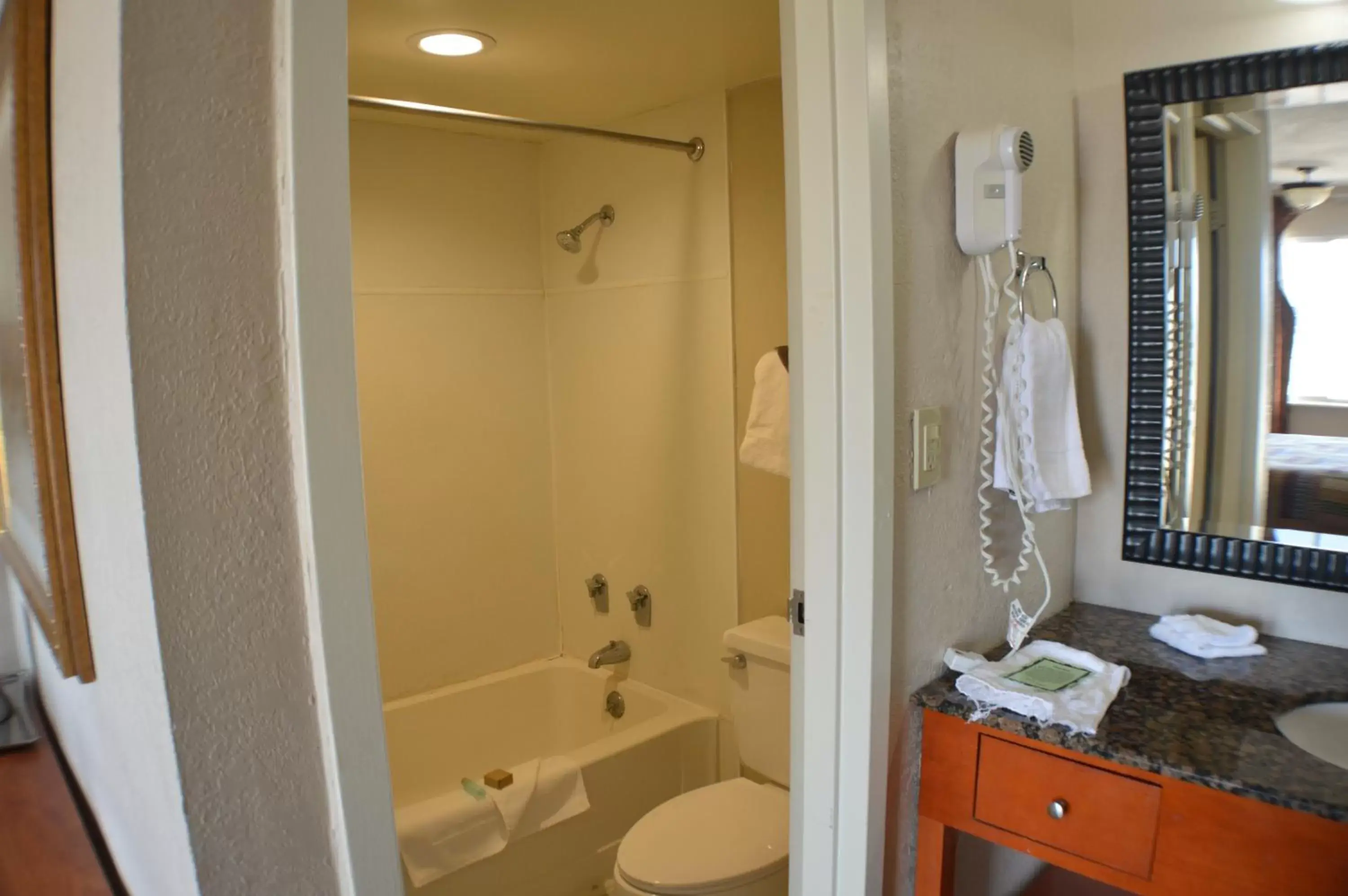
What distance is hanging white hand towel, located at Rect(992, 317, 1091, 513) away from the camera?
142 centimetres

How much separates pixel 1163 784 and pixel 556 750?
2.26 m

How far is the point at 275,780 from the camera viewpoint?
2.52ft

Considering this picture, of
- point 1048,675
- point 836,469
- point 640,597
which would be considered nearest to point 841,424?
point 836,469

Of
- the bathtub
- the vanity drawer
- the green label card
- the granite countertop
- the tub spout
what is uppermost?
the green label card

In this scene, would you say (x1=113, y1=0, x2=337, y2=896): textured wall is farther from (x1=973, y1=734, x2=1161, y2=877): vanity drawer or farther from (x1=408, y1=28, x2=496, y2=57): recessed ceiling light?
(x1=408, y1=28, x2=496, y2=57): recessed ceiling light

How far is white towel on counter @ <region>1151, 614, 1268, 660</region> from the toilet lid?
0.77m

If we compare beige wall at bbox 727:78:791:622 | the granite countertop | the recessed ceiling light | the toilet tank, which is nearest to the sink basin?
the granite countertop

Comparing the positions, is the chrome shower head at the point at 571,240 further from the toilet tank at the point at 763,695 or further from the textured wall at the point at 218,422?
the textured wall at the point at 218,422

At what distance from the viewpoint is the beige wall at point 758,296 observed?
7.81 ft

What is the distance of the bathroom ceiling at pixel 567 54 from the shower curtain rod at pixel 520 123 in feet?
0.28

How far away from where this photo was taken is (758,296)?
8.04 feet

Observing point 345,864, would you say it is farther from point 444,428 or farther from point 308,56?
point 444,428

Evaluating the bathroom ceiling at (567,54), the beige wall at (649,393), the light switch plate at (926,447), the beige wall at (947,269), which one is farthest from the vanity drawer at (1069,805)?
the bathroom ceiling at (567,54)

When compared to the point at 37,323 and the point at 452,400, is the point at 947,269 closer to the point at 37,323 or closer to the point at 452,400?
the point at 37,323
